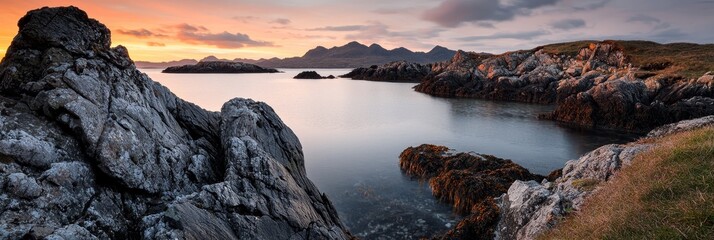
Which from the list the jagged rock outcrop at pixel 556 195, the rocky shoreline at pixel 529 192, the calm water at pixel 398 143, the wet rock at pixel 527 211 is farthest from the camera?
the calm water at pixel 398 143

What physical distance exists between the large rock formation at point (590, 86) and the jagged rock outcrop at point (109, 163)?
47.4 metres

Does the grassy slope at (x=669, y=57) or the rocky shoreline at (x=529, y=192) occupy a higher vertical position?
the grassy slope at (x=669, y=57)

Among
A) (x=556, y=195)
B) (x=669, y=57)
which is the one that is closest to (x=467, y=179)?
(x=556, y=195)

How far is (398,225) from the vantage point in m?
21.0

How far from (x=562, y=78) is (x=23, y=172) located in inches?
3656

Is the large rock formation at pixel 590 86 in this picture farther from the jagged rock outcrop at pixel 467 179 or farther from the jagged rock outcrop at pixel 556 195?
the jagged rock outcrop at pixel 556 195

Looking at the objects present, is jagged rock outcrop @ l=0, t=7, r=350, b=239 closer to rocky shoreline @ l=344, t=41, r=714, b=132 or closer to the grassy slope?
rocky shoreline @ l=344, t=41, r=714, b=132

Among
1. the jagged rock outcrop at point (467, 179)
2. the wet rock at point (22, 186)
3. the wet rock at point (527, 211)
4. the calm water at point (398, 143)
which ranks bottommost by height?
the calm water at point (398, 143)

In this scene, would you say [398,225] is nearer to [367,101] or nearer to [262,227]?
[262,227]

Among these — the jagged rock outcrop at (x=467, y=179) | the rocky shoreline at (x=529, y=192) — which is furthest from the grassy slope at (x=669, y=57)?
the rocky shoreline at (x=529, y=192)

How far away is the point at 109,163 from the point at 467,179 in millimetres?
20106

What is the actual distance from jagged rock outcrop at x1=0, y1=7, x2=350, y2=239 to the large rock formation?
4738 cm

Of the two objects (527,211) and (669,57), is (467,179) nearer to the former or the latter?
(527,211)

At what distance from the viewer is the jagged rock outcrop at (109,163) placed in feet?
34.2
